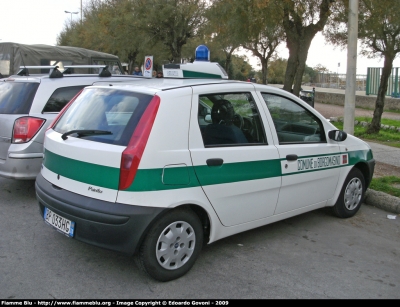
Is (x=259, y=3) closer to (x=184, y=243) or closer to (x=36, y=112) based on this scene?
(x=36, y=112)

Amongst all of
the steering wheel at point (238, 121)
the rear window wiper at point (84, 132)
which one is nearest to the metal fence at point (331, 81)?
the steering wheel at point (238, 121)

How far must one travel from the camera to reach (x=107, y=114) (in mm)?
4000

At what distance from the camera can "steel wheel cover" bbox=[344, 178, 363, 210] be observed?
220 inches

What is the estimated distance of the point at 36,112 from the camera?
6012 mm

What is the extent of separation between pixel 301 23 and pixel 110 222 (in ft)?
25.5

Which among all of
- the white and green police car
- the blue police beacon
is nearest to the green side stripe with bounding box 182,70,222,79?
the white and green police car

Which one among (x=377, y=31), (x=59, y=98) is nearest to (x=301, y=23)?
(x=377, y=31)

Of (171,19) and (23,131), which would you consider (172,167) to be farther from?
(171,19)

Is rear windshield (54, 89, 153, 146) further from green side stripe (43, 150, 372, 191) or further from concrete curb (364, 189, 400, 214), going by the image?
→ concrete curb (364, 189, 400, 214)

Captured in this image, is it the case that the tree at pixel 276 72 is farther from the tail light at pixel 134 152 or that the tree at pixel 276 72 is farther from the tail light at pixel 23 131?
the tail light at pixel 134 152

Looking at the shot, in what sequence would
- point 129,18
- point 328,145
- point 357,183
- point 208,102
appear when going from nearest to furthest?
point 208,102 < point 328,145 < point 357,183 < point 129,18

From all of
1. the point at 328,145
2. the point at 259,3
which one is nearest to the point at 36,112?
the point at 328,145

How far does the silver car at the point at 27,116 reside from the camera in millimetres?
5820

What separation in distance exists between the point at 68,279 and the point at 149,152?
1296mm
